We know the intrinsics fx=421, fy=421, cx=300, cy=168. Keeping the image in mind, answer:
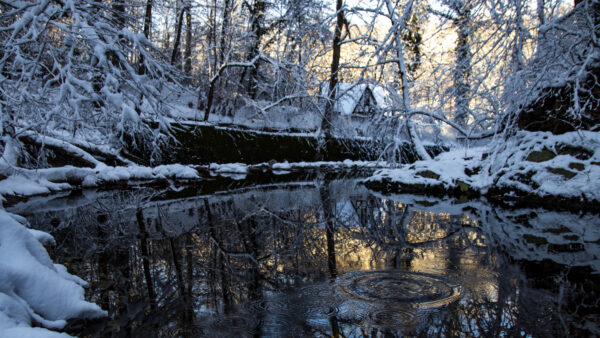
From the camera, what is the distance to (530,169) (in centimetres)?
813

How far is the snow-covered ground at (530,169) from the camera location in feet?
23.9

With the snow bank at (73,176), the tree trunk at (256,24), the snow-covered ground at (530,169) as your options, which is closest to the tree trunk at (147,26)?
the snow bank at (73,176)

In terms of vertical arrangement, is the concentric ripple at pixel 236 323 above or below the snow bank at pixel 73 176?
below

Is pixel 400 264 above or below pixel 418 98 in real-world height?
below

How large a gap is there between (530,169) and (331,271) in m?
6.28

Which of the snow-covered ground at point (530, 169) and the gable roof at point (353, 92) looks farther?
the gable roof at point (353, 92)

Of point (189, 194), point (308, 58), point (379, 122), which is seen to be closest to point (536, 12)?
point (379, 122)

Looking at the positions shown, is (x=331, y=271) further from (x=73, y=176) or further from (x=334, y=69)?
(x=334, y=69)

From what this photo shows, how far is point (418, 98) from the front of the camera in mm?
15359

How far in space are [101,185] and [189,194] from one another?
133 inches

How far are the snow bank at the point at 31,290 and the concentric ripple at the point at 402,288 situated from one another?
1.72 metres

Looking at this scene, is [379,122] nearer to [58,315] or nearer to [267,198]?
[267,198]

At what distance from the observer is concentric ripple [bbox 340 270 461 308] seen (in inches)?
110

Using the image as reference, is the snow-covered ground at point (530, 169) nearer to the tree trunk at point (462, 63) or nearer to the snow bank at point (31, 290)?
the tree trunk at point (462, 63)
